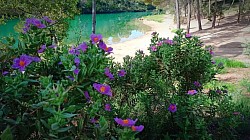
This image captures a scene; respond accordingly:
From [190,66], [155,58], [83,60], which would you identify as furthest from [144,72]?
[83,60]

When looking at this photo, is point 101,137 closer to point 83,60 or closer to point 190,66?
point 83,60

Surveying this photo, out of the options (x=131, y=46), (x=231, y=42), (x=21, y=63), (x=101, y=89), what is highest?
(x=21, y=63)

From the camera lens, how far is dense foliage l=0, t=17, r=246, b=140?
1097 mm

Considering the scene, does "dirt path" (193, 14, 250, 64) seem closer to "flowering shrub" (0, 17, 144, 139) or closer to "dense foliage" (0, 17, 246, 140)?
"dense foliage" (0, 17, 246, 140)

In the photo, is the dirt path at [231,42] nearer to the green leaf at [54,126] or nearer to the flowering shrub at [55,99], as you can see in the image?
the flowering shrub at [55,99]

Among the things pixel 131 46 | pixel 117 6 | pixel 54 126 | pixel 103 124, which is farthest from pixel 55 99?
pixel 117 6

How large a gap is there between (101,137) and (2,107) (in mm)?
442

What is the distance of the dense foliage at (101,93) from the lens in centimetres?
110

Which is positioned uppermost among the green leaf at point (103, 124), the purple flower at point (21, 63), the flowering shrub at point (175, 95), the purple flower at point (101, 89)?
the purple flower at point (21, 63)

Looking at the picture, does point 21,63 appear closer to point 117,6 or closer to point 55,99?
point 55,99

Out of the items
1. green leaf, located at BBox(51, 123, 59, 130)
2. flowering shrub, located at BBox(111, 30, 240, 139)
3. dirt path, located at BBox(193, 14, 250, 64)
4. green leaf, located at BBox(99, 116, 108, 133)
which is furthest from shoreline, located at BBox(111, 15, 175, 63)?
green leaf, located at BBox(51, 123, 59, 130)

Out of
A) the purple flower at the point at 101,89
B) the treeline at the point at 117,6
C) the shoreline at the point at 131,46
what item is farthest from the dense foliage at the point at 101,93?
the treeline at the point at 117,6

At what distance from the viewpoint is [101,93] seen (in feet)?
3.94

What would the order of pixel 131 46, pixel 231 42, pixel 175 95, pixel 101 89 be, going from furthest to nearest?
pixel 131 46 → pixel 231 42 → pixel 175 95 → pixel 101 89
